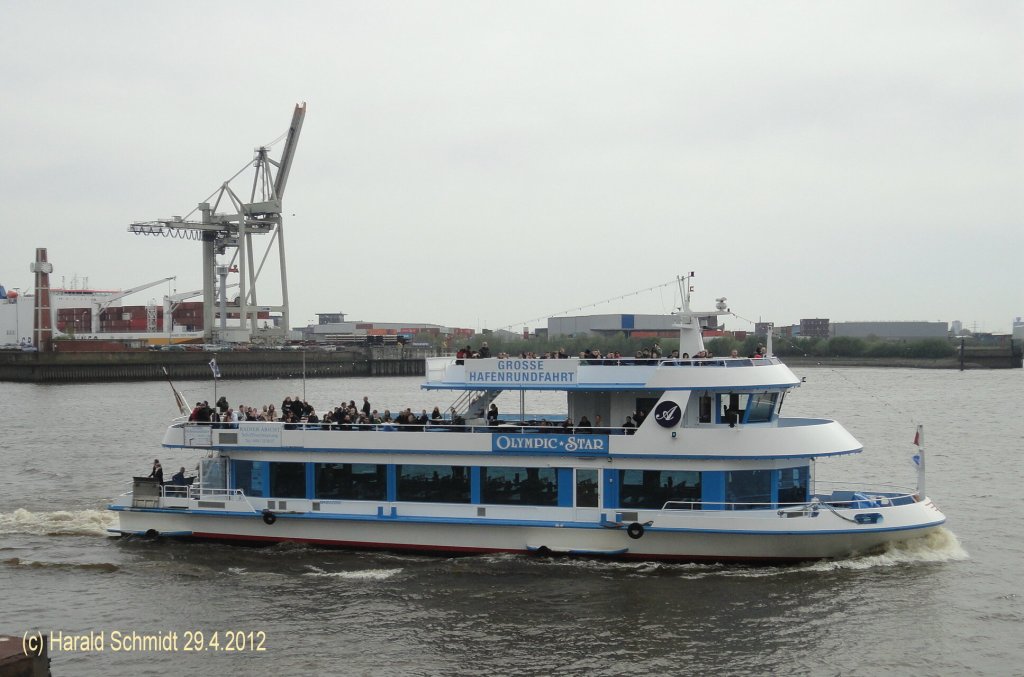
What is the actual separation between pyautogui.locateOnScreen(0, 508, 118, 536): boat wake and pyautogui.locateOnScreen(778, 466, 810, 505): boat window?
16109mm

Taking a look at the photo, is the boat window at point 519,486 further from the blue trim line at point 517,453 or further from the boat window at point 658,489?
the boat window at point 658,489

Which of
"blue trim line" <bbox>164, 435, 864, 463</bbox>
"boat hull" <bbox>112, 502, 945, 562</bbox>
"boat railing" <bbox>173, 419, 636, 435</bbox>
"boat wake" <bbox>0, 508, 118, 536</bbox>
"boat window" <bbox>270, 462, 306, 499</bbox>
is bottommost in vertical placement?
"boat wake" <bbox>0, 508, 118, 536</bbox>

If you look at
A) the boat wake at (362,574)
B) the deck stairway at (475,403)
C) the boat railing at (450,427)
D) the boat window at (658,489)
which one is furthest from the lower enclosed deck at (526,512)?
the deck stairway at (475,403)

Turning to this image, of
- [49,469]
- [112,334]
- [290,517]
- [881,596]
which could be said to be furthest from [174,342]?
[881,596]

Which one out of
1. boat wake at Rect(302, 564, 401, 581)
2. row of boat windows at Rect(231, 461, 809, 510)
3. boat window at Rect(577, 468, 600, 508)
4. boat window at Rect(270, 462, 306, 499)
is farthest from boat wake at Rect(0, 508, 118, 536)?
boat window at Rect(577, 468, 600, 508)

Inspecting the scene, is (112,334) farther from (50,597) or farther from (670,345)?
(50,597)

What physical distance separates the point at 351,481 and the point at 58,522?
947 cm

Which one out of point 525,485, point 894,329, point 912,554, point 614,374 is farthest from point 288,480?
point 894,329

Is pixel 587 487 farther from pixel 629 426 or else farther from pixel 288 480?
pixel 288 480

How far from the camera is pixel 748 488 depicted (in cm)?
2050

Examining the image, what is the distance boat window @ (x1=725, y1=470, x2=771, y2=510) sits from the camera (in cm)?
2041

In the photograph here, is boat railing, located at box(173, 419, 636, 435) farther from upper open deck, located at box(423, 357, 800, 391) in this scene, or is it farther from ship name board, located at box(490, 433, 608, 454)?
upper open deck, located at box(423, 357, 800, 391)

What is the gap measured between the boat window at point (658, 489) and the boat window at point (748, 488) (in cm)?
68

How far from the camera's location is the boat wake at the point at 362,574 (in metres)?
20.7
